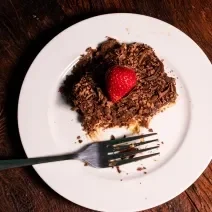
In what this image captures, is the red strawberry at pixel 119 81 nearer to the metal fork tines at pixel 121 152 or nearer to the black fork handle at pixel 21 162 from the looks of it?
the metal fork tines at pixel 121 152

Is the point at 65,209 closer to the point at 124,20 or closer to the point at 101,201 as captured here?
the point at 101,201

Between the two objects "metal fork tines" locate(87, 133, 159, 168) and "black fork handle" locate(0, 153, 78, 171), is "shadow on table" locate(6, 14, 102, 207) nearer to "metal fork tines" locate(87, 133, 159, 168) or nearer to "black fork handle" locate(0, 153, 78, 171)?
→ "black fork handle" locate(0, 153, 78, 171)

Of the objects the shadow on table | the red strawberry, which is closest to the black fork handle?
the shadow on table

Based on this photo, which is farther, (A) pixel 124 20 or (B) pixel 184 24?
(B) pixel 184 24

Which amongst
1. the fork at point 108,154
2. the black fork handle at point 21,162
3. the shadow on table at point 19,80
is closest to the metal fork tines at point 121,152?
the fork at point 108,154

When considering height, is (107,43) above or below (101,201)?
above

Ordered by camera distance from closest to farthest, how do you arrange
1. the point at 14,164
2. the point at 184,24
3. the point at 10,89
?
the point at 14,164, the point at 10,89, the point at 184,24

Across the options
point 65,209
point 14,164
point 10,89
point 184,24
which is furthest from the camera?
point 184,24

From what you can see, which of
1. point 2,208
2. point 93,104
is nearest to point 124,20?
point 93,104
